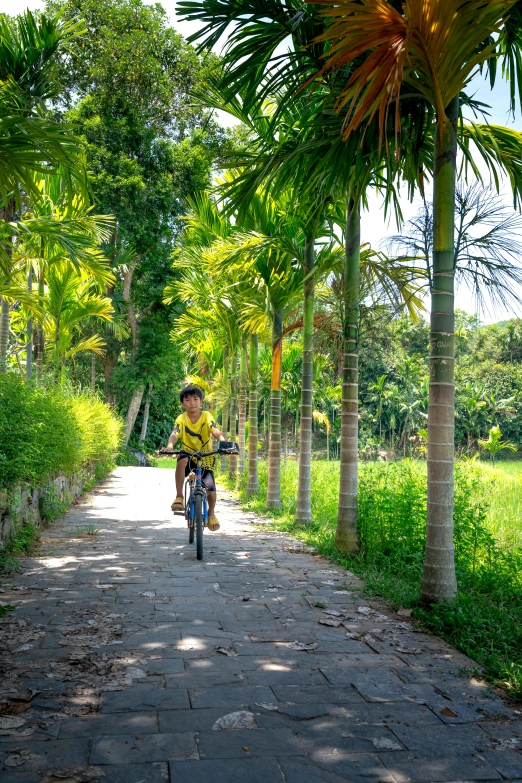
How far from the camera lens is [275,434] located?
13.1 meters

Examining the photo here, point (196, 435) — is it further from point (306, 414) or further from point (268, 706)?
point (268, 706)

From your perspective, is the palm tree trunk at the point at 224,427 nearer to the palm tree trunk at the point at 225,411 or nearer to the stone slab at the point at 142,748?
the palm tree trunk at the point at 225,411

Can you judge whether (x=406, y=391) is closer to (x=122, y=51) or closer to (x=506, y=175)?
(x=122, y=51)

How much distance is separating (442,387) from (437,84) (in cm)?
231

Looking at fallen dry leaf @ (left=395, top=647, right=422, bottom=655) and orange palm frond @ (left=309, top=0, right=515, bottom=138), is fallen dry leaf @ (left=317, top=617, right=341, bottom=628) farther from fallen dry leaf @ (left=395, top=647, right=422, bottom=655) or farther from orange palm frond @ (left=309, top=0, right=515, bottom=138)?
orange palm frond @ (left=309, top=0, right=515, bottom=138)

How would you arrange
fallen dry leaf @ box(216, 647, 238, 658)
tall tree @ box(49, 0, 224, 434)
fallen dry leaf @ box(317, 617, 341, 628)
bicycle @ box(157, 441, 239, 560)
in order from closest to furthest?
fallen dry leaf @ box(216, 647, 238, 658), fallen dry leaf @ box(317, 617, 341, 628), bicycle @ box(157, 441, 239, 560), tall tree @ box(49, 0, 224, 434)

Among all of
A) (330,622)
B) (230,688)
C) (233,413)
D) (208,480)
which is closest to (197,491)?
(208,480)

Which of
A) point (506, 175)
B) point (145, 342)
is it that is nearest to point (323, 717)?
point (506, 175)

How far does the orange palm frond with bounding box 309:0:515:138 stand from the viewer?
474cm

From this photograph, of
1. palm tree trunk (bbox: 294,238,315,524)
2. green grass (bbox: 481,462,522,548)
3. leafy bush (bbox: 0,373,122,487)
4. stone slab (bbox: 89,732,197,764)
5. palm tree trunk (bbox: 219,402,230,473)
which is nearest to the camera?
stone slab (bbox: 89,732,197,764)

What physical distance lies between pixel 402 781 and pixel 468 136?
231 inches

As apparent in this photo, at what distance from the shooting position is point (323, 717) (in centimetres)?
361

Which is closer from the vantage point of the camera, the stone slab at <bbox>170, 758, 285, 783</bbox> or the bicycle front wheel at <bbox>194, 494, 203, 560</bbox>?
the stone slab at <bbox>170, 758, 285, 783</bbox>

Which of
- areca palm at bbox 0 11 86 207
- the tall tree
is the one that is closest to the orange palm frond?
areca palm at bbox 0 11 86 207
